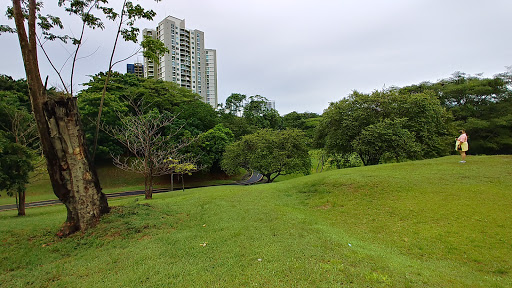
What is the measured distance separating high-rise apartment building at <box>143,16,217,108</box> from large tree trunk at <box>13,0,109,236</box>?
4811 cm

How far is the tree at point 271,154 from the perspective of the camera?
22.4 metres

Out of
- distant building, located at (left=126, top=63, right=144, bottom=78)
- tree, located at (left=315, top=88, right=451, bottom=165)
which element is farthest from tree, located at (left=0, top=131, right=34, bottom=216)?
distant building, located at (left=126, top=63, right=144, bottom=78)

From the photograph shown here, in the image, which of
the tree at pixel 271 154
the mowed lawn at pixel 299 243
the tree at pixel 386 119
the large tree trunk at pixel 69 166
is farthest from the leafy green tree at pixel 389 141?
the large tree trunk at pixel 69 166

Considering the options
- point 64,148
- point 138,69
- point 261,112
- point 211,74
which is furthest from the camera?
point 211,74

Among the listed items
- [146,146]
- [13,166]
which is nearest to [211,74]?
[146,146]

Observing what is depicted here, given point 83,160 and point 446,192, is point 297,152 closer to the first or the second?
point 446,192

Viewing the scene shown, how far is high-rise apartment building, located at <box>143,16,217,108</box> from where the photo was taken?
5453cm

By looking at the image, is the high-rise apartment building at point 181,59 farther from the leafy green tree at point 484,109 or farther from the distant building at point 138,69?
the leafy green tree at point 484,109

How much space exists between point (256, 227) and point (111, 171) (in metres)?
31.0

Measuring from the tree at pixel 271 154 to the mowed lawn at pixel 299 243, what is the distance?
507 inches

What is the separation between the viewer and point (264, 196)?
10500mm

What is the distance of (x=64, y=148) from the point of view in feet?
18.7

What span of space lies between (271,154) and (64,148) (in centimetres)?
1848

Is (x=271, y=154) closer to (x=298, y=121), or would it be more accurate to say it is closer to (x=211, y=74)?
(x=298, y=121)
